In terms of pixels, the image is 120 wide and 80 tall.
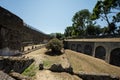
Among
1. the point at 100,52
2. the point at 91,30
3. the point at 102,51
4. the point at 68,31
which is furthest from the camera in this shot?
the point at 68,31

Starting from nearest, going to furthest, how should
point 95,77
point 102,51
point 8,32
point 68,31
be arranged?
point 8,32, point 95,77, point 102,51, point 68,31

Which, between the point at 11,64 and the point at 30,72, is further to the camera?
the point at 30,72

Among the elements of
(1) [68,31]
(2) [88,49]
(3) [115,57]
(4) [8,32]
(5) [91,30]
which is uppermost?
(1) [68,31]

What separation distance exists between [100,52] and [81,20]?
2774 centimetres

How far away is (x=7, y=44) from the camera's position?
50.9ft

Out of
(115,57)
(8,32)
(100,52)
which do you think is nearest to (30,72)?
(8,32)

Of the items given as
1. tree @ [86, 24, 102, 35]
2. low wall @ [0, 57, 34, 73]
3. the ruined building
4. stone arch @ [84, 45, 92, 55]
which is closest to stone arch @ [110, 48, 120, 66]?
stone arch @ [84, 45, 92, 55]

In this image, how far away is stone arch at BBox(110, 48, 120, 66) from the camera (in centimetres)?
2258

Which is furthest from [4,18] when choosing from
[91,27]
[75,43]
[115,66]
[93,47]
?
[91,27]

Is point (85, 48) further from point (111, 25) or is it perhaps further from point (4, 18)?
point (4, 18)

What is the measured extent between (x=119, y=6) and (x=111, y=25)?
5.92 m

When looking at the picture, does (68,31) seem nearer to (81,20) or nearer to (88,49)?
(81,20)

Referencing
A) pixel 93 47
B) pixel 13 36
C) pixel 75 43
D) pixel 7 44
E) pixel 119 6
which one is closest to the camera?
pixel 7 44

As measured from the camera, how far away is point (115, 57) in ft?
75.6
